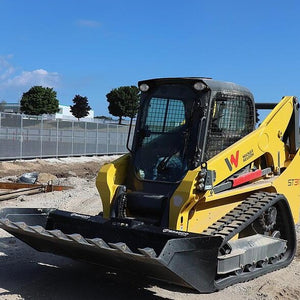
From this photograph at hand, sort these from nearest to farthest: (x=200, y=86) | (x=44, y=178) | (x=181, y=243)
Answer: (x=181, y=243) → (x=200, y=86) → (x=44, y=178)

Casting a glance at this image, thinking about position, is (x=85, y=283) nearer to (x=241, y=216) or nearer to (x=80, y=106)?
(x=241, y=216)

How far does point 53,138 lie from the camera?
2598 centimetres

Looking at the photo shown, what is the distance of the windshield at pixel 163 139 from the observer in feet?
19.7

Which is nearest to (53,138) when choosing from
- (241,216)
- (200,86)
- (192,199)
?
(200,86)

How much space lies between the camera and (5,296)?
17.4 feet

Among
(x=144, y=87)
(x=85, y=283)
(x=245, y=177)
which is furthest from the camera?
(x=144, y=87)

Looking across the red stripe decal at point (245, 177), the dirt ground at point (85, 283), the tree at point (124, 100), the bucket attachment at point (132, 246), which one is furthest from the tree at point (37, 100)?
the red stripe decal at point (245, 177)

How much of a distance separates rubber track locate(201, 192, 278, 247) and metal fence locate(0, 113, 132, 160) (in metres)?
17.4

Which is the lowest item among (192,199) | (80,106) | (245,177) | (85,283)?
(85,283)

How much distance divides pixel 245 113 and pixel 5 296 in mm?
3879

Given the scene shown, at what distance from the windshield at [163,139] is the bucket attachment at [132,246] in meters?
Answer: 0.82

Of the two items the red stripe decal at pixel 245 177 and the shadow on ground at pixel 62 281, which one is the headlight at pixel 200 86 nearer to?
the red stripe decal at pixel 245 177

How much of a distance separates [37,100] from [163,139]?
46681 mm

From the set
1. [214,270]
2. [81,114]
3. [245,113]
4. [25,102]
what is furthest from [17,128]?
[81,114]
